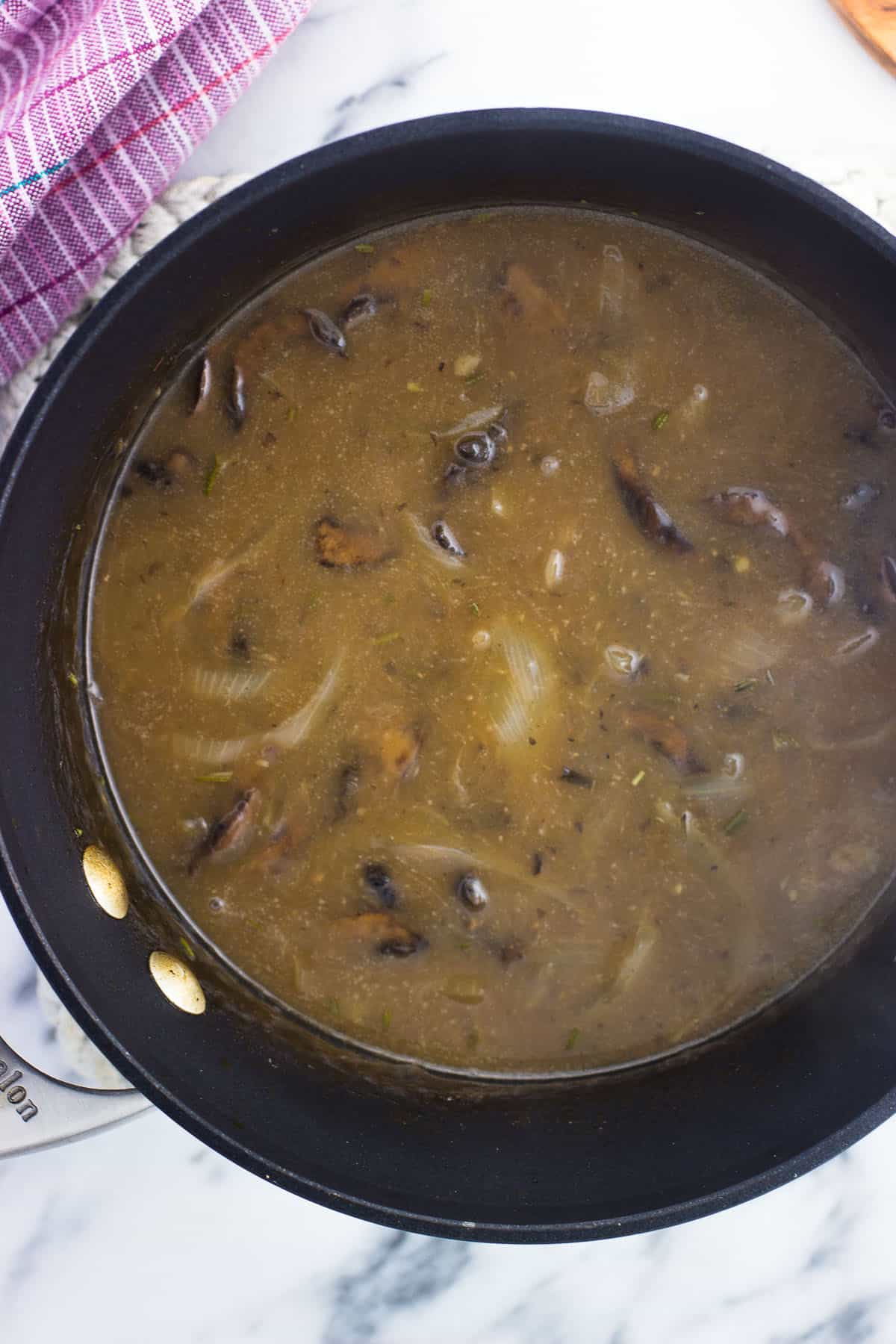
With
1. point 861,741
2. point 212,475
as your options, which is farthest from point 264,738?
point 861,741

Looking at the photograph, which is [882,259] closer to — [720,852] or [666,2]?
[666,2]

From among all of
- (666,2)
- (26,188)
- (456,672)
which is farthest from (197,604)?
(666,2)

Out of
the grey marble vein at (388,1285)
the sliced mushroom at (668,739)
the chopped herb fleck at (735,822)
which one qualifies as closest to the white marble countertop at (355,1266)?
the grey marble vein at (388,1285)

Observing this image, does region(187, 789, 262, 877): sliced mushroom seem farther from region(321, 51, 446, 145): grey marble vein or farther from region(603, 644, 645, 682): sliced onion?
region(321, 51, 446, 145): grey marble vein

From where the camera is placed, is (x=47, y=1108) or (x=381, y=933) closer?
(x=381, y=933)

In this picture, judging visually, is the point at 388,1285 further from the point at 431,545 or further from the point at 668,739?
the point at 431,545
